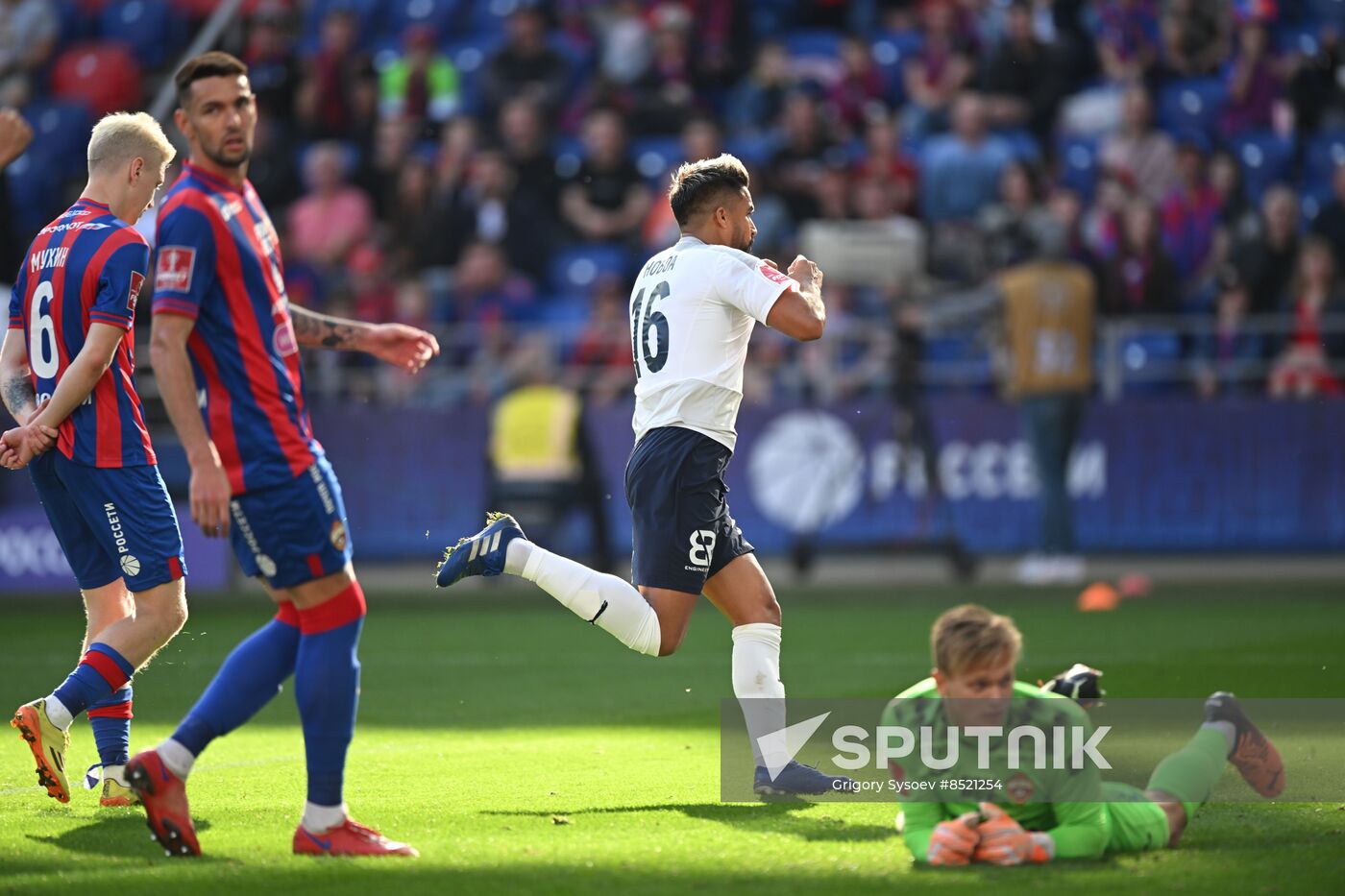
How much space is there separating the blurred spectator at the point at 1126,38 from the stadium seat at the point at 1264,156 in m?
1.32

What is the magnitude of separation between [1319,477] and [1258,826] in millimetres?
11017

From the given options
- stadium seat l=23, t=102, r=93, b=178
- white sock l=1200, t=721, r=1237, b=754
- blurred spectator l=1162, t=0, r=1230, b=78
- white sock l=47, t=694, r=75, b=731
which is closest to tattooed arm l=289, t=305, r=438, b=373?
white sock l=47, t=694, r=75, b=731

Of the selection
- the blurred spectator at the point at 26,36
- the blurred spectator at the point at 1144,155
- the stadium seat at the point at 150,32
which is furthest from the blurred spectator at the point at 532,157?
the blurred spectator at the point at 26,36

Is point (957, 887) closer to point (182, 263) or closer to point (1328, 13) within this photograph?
point (182, 263)

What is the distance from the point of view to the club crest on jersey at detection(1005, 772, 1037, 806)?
5.18 m

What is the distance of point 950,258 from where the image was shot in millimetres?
17875

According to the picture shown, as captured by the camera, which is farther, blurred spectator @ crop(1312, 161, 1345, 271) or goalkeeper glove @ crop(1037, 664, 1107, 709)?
blurred spectator @ crop(1312, 161, 1345, 271)

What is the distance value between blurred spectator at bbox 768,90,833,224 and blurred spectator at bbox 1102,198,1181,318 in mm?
2949

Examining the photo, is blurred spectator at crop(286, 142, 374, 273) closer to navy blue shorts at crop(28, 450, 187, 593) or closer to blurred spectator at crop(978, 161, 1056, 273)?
blurred spectator at crop(978, 161, 1056, 273)

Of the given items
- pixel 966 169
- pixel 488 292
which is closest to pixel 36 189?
pixel 488 292

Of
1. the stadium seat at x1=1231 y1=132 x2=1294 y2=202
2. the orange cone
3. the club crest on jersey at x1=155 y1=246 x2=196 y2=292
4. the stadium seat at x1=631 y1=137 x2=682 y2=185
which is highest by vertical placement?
the stadium seat at x1=631 y1=137 x2=682 y2=185

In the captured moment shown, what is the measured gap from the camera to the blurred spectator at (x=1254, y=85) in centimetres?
1859

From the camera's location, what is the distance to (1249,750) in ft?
19.2

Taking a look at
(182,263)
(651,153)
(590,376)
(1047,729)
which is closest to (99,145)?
(182,263)
